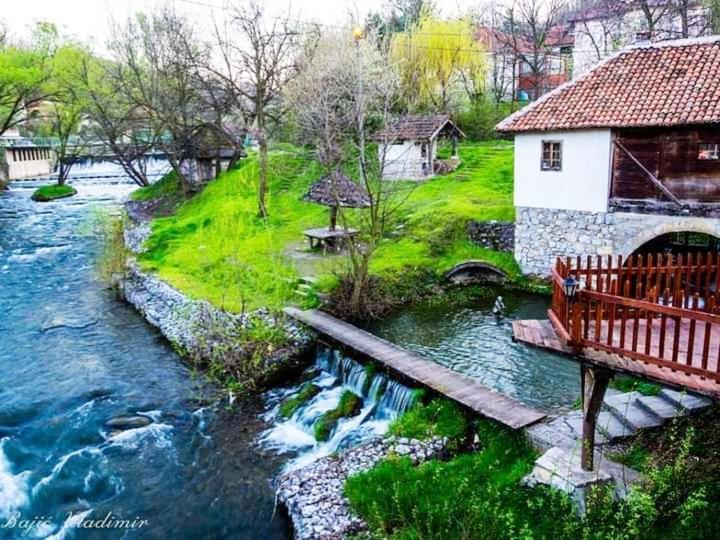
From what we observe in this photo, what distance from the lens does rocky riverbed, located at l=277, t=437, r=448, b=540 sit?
24.9ft

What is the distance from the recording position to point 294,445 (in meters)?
10.6

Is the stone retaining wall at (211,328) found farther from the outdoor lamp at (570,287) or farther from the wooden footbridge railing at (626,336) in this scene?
the outdoor lamp at (570,287)

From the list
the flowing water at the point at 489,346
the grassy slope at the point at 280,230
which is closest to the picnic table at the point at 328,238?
the grassy slope at the point at 280,230

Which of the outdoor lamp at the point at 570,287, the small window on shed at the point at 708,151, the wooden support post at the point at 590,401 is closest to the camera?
the outdoor lamp at the point at 570,287

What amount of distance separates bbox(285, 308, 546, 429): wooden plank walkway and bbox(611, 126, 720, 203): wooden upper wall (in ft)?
25.2

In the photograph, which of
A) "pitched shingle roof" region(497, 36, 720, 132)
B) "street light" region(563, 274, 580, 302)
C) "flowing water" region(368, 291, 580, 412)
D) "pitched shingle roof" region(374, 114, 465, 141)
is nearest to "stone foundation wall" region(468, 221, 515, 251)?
"flowing water" region(368, 291, 580, 412)

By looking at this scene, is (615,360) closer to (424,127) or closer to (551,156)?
(551,156)

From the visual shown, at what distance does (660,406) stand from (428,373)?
405 cm

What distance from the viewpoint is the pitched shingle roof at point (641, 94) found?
1416cm

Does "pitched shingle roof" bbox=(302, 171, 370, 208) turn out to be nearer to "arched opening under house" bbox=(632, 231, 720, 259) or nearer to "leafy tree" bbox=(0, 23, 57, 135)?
"arched opening under house" bbox=(632, 231, 720, 259)

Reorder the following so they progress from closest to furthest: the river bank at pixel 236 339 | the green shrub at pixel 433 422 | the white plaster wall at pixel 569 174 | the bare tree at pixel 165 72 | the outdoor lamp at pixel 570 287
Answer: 1. the outdoor lamp at pixel 570 287
2. the green shrub at pixel 433 422
3. the river bank at pixel 236 339
4. the white plaster wall at pixel 569 174
5. the bare tree at pixel 165 72

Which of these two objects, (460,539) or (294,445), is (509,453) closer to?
(460,539)

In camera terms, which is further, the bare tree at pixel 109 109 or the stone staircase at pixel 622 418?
the bare tree at pixel 109 109

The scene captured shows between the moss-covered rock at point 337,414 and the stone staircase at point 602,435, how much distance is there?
→ 3813mm
